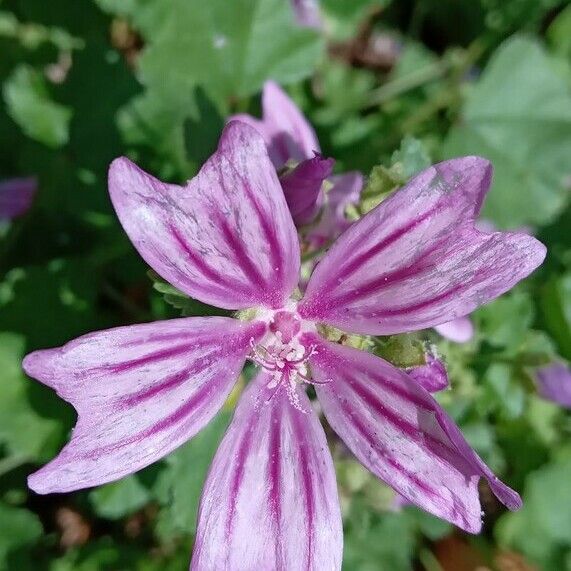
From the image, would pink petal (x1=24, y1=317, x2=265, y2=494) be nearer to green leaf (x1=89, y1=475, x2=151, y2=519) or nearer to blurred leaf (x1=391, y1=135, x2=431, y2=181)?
blurred leaf (x1=391, y1=135, x2=431, y2=181)

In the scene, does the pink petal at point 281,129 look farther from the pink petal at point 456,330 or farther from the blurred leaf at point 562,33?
the blurred leaf at point 562,33

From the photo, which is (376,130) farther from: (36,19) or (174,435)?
(174,435)

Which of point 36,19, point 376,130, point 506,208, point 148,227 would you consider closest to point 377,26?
point 376,130

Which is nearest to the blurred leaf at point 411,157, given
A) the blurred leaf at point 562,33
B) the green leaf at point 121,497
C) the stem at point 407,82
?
the green leaf at point 121,497

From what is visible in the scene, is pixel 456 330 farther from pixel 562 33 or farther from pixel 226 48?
pixel 562 33

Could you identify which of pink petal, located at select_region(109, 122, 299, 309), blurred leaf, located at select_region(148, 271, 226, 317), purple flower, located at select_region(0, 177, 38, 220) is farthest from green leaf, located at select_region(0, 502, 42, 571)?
pink petal, located at select_region(109, 122, 299, 309)

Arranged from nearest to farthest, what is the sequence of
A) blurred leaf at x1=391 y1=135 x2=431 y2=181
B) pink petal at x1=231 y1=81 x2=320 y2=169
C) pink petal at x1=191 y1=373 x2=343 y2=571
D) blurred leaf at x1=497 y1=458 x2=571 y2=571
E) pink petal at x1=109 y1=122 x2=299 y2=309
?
pink petal at x1=109 y1=122 x2=299 y2=309 → pink petal at x1=191 y1=373 x2=343 y2=571 → blurred leaf at x1=391 y1=135 x2=431 y2=181 → pink petal at x1=231 y1=81 x2=320 y2=169 → blurred leaf at x1=497 y1=458 x2=571 y2=571
